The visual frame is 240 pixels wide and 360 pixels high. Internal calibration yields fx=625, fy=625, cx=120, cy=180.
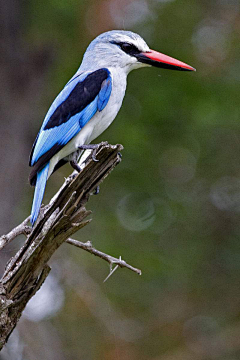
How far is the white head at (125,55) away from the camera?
4094mm

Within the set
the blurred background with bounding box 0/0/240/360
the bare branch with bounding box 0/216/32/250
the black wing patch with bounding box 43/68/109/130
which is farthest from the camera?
the blurred background with bounding box 0/0/240/360

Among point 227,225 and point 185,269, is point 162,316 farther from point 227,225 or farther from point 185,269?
point 227,225

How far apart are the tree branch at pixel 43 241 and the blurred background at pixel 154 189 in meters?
3.18

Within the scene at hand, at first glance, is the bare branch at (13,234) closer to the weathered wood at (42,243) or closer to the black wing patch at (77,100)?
the weathered wood at (42,243)

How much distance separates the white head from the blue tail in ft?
3.18

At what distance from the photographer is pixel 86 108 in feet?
12.2

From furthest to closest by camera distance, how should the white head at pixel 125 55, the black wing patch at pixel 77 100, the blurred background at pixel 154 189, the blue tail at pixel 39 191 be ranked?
the blurred background at pixel 154 189, the white head at pixel 125 55, the black wing patch at pixel 77 100, the blue tail at pixel 39 191

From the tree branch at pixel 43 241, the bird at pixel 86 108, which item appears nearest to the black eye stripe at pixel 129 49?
the bird at pixel 86 108

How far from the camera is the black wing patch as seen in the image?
3722mm

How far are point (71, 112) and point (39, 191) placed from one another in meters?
0.63

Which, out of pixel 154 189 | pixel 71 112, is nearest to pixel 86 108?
pixel 71 112

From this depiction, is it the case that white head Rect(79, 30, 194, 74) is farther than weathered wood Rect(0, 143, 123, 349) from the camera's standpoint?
Yes

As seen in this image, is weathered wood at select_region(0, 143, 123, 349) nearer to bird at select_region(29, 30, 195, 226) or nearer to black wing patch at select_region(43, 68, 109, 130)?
bird at select_region(29, 30, 195, 226)

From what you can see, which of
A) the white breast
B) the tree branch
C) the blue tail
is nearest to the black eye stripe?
the white breast
